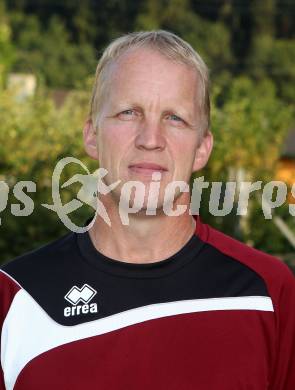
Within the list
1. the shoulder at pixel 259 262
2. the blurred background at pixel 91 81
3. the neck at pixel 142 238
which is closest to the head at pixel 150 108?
the neck at pixel 142 238

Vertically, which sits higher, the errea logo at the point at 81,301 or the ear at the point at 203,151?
the ear at the point at 203,151

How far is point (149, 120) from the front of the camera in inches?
107

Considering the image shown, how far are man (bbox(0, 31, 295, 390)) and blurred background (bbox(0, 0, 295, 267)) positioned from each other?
6.39 metres

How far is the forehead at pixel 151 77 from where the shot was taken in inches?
108

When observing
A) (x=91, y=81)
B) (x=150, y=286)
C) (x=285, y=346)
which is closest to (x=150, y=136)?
(x=150, y=286)

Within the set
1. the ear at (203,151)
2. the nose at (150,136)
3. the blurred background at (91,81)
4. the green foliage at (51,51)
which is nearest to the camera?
the nose at (150,136)

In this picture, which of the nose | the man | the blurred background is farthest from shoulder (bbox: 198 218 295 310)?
the blurred background

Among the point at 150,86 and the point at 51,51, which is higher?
the point at 150,86

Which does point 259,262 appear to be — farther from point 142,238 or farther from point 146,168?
point 146,168

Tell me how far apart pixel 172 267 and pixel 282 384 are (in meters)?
0.46

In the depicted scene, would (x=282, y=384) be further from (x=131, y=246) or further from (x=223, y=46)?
(x=223, y=46)

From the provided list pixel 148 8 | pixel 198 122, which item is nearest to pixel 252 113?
pixel 198 122

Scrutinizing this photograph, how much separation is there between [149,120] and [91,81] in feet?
42.2

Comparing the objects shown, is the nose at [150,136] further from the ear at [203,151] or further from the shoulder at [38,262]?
the shoulder at [38,262]
